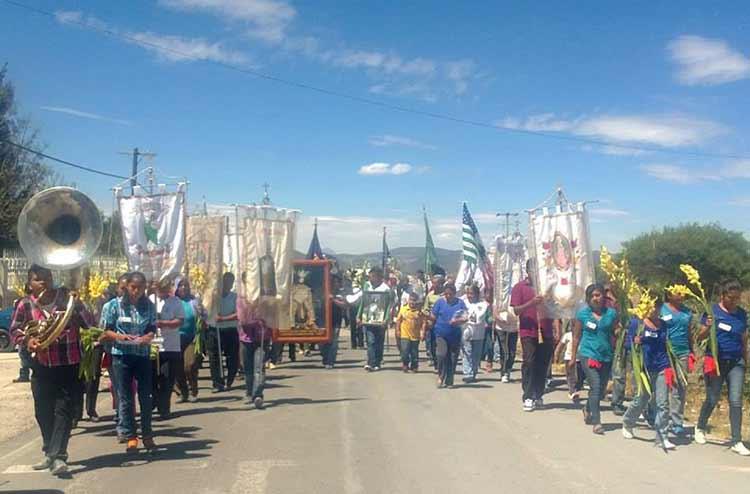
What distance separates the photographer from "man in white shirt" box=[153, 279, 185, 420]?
34.6 feet

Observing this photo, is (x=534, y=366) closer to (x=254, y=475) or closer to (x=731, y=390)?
(x=731, y=390)

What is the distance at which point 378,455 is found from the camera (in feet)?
27.1

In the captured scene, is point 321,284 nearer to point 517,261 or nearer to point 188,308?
point 517,261

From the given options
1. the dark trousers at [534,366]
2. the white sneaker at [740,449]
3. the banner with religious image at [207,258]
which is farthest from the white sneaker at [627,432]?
the banner with religious image at [207,258]

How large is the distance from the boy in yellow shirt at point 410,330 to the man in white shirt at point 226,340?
12.1 feet

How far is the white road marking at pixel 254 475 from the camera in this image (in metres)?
6.95

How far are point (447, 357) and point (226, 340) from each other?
149 inches

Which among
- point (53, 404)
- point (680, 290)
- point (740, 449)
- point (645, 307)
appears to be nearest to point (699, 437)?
point (740, 449)

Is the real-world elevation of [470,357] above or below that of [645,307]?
below

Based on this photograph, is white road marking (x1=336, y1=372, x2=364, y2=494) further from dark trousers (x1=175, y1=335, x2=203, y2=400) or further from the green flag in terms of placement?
the green flag

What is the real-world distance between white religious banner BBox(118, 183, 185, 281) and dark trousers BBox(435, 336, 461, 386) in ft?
15.5

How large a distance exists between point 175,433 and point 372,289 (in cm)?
800

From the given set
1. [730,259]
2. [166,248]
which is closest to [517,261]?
[166,248]

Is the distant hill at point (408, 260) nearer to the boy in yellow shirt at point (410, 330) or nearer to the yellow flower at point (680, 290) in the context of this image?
the boy in yellow shirt at point (410, 330)
